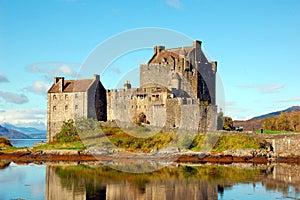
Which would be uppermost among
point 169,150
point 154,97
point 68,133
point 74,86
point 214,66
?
point 214,66

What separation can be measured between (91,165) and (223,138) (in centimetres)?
1301

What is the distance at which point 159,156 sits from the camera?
41062 millimetres

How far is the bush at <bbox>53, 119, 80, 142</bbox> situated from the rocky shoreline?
3885mm

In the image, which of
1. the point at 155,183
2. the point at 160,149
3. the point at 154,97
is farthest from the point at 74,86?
the point at 155,183

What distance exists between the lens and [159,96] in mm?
47781

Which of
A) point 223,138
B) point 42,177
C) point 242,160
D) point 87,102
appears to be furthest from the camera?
point 87,102

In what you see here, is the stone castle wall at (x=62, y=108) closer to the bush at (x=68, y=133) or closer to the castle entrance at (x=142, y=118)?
the bush at (x=68, y=133)

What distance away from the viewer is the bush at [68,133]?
4716 cm

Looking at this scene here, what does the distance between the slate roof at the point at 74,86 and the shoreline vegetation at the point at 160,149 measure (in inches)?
252

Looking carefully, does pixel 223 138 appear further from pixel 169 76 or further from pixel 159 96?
pixel 169 76

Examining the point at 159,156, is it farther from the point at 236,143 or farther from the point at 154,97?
the point at 154,97

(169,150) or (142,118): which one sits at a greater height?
(142,118)

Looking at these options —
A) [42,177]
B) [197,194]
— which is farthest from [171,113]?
[197,194]

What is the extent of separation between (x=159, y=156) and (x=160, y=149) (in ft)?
4.78
